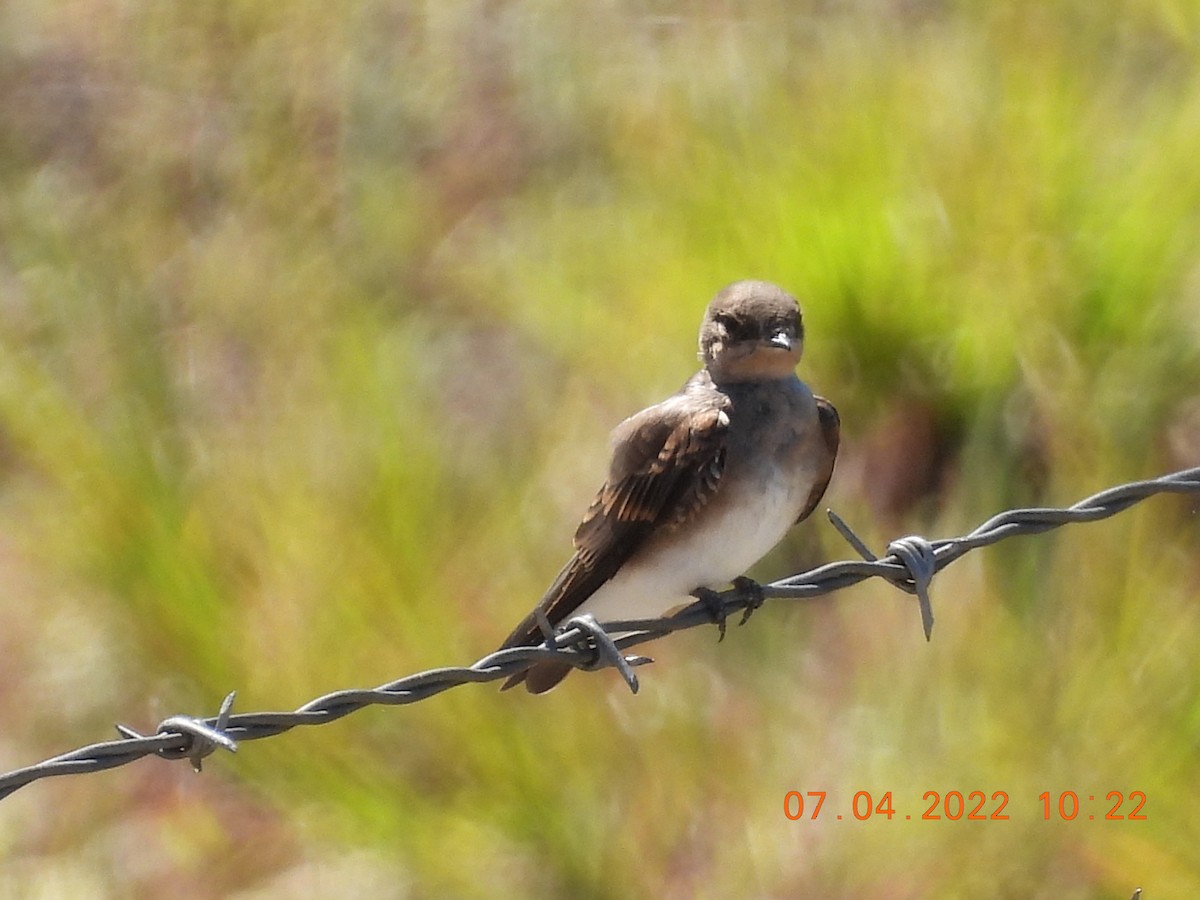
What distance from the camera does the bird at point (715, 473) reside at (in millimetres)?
3520

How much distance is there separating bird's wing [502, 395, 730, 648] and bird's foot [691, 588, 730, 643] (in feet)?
0.56

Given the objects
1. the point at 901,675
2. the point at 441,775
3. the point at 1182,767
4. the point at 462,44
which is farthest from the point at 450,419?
the point at 462,44

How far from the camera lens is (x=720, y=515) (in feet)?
11.5

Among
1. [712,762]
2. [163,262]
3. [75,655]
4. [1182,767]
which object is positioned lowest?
[1182,767]

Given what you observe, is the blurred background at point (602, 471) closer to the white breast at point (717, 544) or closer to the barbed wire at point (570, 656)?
the white breast at point (717, 544)

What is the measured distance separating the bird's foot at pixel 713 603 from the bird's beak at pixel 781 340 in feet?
1.79

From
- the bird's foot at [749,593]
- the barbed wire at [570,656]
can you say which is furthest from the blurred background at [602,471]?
the barbed wire at [570,656]

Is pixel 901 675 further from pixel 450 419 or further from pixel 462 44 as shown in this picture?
pixel 462 44

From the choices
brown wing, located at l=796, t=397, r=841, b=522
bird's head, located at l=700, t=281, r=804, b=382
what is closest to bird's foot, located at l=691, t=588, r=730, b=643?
brown wing, located at l=796, t=397, r=841, b=522

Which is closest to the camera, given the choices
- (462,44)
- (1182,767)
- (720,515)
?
(720,515)

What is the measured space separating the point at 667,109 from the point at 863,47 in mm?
736

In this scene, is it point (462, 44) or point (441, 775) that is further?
point (462, 44)

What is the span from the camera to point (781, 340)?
11.7ft

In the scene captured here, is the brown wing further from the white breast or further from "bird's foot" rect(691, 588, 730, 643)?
"bird's foot" rect(691, 588, 730, 643)
